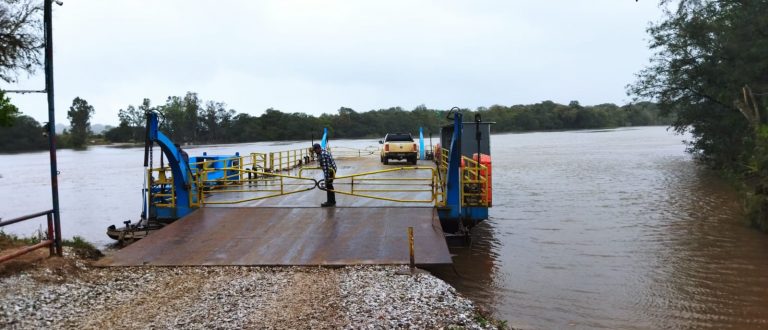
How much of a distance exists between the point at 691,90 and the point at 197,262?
28338mm

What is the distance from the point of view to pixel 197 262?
24.1ft

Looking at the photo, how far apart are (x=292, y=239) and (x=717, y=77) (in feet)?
81.7

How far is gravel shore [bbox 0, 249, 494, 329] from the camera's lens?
5309 mm

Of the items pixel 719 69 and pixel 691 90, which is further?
pixel 691 90

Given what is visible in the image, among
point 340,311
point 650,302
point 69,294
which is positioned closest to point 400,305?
point 340,311

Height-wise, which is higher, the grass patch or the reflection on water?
the grass patch

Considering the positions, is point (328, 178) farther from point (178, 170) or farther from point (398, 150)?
point (398, 150)

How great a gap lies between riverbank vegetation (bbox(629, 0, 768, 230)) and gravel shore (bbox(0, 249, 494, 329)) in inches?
707

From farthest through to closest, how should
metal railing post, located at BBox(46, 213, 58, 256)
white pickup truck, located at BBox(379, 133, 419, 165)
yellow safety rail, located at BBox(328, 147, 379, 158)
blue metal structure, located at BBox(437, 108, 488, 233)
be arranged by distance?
yellow safety rail, located at BBox(328, 147, 379, 158)
white pickup truck, located at BBox(379, 133, 419, 165)
blue metal structure, located at BBox(437, 108, 488, 233)
metal railing post, located at BBox(46, 213, 58, 256)

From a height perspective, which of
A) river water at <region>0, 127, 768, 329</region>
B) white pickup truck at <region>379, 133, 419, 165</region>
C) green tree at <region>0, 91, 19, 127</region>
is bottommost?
river water at <region>0, 127, 768, 329</region>

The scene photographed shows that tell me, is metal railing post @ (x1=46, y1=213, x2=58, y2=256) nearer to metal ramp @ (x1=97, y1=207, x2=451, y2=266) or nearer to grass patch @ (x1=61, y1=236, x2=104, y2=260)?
grass patch @ (x1=61, y1=236, x2=104, y2=260)

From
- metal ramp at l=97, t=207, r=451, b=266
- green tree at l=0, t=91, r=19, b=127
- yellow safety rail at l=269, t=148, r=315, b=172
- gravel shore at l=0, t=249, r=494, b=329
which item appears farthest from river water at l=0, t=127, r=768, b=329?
green tree at l=0, t=91, r=19, b=127

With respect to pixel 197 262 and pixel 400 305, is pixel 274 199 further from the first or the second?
pixel 400 305

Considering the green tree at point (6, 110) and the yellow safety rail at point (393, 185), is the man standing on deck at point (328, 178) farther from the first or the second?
the green tree at point (6, 110)
